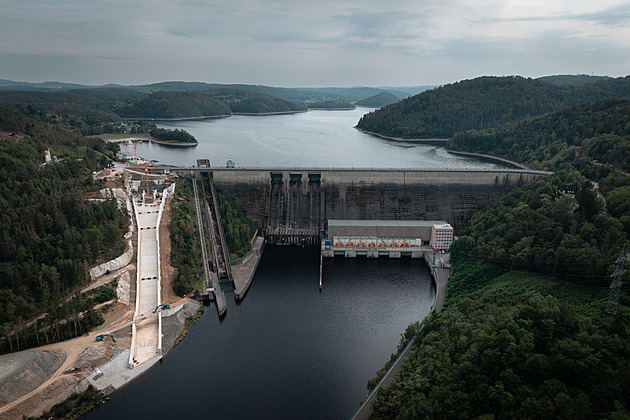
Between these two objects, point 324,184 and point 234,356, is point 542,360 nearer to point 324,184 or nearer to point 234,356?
point 234,356

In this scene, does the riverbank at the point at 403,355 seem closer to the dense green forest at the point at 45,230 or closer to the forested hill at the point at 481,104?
the dense green forest at the point at 45,230

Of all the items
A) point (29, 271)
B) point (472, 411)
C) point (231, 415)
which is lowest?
point (231, 415)

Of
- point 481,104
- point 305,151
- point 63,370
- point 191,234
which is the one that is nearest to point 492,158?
point 481,104

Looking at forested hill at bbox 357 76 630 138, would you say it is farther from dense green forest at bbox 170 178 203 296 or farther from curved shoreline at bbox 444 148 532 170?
dense green forest at bbox 170 178 203 296

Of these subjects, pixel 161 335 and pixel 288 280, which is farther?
pixel 288 280

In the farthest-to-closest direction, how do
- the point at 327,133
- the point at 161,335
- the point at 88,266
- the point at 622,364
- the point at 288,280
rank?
the point at 327,133
the point at 288,280
the point at 88,266
the point at 161,335
the point at 622,364

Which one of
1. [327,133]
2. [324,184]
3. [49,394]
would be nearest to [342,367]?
[49,394]

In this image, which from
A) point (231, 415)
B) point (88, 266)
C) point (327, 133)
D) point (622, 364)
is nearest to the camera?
point (622, 364)

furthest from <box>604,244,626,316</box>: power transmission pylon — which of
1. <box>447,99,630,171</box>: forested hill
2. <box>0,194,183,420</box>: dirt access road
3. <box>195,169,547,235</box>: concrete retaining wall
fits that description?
<box>447,99,630,171</box>: forested hill
